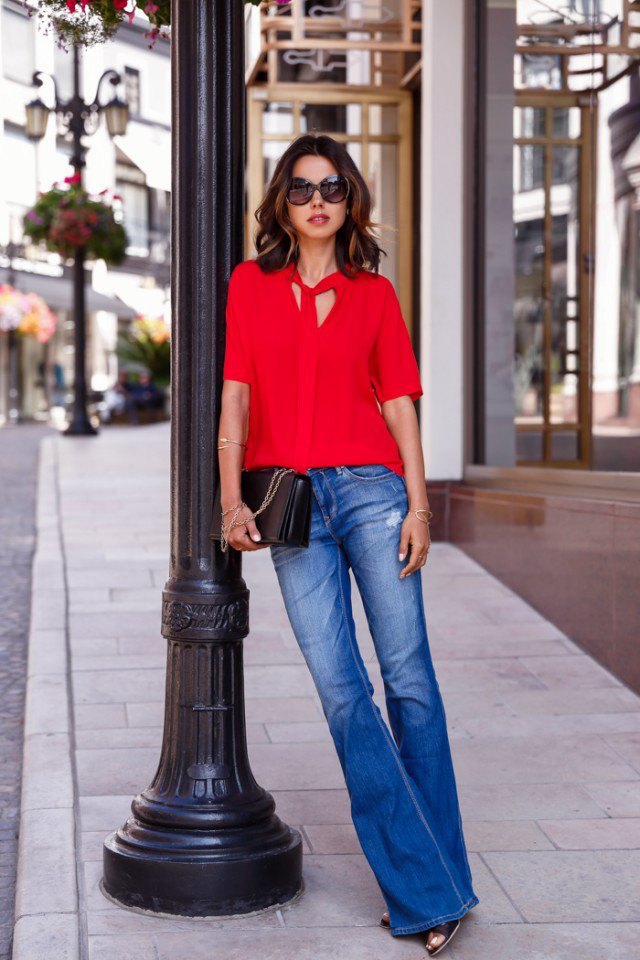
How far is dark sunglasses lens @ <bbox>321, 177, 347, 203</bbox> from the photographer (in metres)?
3.18

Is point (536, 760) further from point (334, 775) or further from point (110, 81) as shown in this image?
point (110, 81)

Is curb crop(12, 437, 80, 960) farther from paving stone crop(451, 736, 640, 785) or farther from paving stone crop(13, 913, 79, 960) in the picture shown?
paving stone crop(451, 736, 640, 785)

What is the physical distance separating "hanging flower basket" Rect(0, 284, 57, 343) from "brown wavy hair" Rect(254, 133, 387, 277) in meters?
32.9

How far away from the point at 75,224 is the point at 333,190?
20599 millimetres

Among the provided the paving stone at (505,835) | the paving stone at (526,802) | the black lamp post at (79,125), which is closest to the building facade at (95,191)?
the black lamp post at (79,125)

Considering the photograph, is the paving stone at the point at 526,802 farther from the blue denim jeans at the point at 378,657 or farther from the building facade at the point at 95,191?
the building facade at the point at 95,191

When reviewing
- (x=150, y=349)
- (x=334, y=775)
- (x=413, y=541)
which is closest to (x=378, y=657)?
(x=413, y=541)

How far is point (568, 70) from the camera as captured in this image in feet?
24.5

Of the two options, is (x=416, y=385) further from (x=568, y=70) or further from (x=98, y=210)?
(x=98, y=210)

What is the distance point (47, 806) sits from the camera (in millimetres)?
4227

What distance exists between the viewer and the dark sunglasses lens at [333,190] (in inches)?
125

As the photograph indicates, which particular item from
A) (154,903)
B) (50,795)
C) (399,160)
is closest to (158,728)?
(50,795)

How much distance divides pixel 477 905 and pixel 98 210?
69.1ft

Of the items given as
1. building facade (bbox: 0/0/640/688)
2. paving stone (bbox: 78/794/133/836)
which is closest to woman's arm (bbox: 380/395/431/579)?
paving stone (bbox: 78/794/133/836)
